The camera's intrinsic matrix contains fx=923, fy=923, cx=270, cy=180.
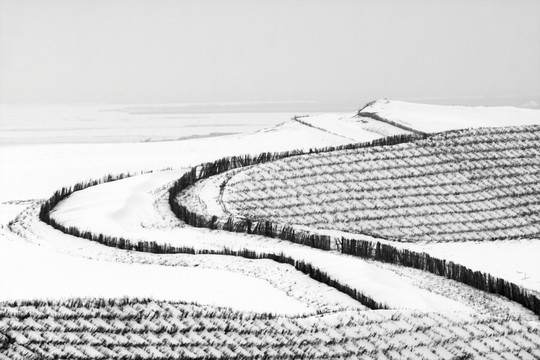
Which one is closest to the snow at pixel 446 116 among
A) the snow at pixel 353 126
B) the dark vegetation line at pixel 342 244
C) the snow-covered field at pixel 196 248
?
the snow-covered field at pixel 196 248

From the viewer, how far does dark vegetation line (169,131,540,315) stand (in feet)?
14.4

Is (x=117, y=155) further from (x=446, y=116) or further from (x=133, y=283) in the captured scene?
(x=133, y=283)

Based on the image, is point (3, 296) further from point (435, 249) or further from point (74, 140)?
point (74, 140)

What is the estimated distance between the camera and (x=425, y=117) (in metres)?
10.5

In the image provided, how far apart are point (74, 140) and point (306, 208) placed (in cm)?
851

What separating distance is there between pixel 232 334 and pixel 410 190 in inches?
223

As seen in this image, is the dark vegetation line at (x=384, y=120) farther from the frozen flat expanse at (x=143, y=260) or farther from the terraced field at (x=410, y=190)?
the terraced field at (x=410, y=190)

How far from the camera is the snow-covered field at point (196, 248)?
3883 millimetres

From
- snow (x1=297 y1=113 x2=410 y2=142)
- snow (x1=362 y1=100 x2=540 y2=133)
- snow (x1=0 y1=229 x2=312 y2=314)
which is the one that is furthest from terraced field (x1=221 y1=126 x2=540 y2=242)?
snow (x1=0 y1=229 x2=312 y2=314)

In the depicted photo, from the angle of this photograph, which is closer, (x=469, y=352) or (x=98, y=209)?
(x=469, y=352)

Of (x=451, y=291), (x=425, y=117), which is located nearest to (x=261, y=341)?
(x=451, y=291)

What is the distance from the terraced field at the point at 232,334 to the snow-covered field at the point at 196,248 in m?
0.24

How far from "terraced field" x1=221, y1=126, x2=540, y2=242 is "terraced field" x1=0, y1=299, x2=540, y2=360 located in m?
4.09

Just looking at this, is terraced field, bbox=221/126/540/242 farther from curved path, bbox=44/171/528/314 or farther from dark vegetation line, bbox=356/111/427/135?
curved path, bbox=44/171/528/314
